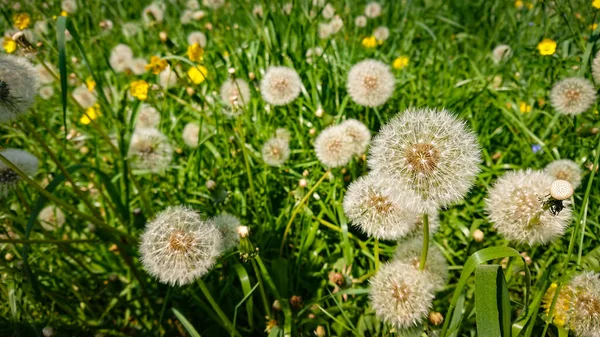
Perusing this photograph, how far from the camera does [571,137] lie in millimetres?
2580

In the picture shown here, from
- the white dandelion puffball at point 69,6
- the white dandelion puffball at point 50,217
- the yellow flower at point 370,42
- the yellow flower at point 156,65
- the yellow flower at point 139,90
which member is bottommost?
the white dandelion puffball at point 50,217

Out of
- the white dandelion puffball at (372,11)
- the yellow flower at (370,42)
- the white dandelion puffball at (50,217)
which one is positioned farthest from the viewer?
the white dandelion puffball at (372,11)

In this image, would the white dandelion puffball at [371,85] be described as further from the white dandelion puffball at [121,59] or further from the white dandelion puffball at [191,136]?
the white dandelion puffball at [121,59]

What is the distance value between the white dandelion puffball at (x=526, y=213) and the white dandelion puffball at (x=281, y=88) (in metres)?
1.47

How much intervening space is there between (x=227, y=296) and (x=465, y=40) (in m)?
3.61

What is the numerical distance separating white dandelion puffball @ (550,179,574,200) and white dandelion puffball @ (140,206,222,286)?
3.90 ft

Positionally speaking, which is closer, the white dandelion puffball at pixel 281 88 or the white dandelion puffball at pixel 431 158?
the white dandelion puffball at pixel 431 158

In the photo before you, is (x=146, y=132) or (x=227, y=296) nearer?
(x=227, y=296)

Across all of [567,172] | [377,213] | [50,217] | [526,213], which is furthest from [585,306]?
[50,217]

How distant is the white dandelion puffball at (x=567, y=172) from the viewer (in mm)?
2130

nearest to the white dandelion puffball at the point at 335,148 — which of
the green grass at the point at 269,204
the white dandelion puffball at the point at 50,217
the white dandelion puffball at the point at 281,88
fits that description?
the green grass at the point at 269,204

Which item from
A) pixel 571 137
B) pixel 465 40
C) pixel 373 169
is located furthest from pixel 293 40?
pixel 373 169

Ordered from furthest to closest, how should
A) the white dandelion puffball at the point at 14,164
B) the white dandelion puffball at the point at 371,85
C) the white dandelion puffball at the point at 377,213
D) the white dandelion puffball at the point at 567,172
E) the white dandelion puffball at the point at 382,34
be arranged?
the white dandelion puffball at the point at 382,34 → the white dandelion puffball at the point at 371,85 → the white dandelion puffball at the point at 567,172 → the white dandelion puffball at the point at 14,164 → the white dandelion puffball at the point at 377,213

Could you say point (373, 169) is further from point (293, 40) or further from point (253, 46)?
point (293, 40)
